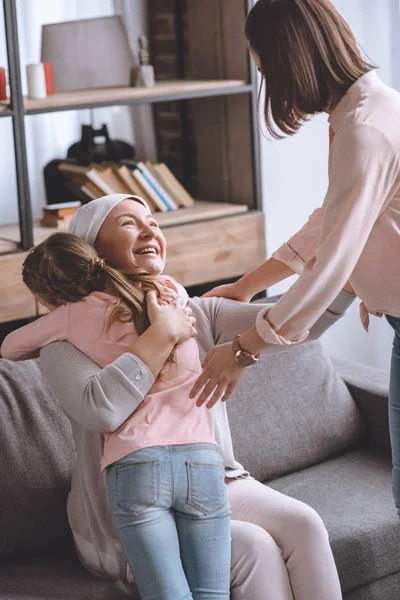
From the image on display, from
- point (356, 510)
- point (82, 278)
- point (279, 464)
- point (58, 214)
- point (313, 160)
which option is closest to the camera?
point (82, 278)

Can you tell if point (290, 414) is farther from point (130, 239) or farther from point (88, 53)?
point (88, 53)

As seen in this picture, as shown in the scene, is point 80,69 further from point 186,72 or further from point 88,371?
point 88,371

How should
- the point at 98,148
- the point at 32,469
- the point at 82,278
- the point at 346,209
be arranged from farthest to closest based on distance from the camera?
the point at 98,148, the point at 32,469, the point at 82,278, the point at 346,209

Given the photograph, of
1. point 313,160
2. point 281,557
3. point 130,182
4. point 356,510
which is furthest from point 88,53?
point 281,557

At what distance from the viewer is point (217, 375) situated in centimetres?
182

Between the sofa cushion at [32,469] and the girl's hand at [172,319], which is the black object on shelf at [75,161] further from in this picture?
the girl's hand at [172,319]

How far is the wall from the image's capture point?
345 centimetres

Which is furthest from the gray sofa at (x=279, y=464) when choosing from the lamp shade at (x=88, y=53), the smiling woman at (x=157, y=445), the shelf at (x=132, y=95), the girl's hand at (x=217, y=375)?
the lamp shade at (x=88, y=53)

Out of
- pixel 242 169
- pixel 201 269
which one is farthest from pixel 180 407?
pixel 242 169

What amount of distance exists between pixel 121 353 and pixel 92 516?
40cm

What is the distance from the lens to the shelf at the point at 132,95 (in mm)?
2920

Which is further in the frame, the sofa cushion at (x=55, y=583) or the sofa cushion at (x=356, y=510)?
the sofa cushion at (x=356, y=510)

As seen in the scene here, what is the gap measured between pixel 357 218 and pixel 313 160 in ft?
6.30

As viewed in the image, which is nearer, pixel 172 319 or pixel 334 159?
pixel 334 159
